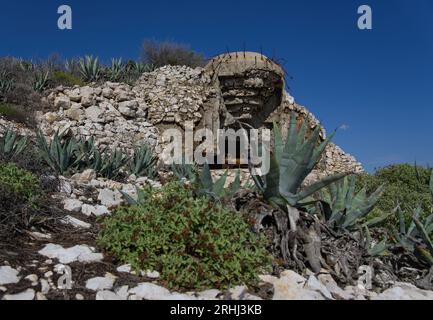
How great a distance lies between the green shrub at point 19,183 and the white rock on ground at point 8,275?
A: 110cm

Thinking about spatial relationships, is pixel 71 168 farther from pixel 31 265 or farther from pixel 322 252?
pixel 322 252

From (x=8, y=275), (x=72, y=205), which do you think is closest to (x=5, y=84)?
(x=72, y=205)

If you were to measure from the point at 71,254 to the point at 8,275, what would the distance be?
474 millimetres

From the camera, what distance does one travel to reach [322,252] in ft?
10.8

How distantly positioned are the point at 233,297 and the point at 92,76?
1182 centimetres

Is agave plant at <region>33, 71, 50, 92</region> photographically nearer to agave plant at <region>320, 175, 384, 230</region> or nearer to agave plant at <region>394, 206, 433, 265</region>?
agave plant at <region>320, 175, 384, 230</region>

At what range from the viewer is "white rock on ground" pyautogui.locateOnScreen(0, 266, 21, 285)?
249 centimetres

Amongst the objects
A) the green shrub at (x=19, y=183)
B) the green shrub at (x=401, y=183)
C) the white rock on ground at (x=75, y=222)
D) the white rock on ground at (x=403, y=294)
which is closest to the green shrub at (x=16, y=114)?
the green shrub at (x=19, y=183)

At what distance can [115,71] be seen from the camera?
13305mm

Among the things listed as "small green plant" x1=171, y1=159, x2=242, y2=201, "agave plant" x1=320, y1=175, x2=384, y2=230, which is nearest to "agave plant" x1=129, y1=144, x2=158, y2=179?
"small green plant" x1=171, y1=159, x2=242, y2=201

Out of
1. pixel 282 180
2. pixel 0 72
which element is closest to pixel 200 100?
pixel 0 72

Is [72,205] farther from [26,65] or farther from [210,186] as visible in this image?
[26,65]

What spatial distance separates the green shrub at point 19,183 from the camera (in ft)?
12.0
